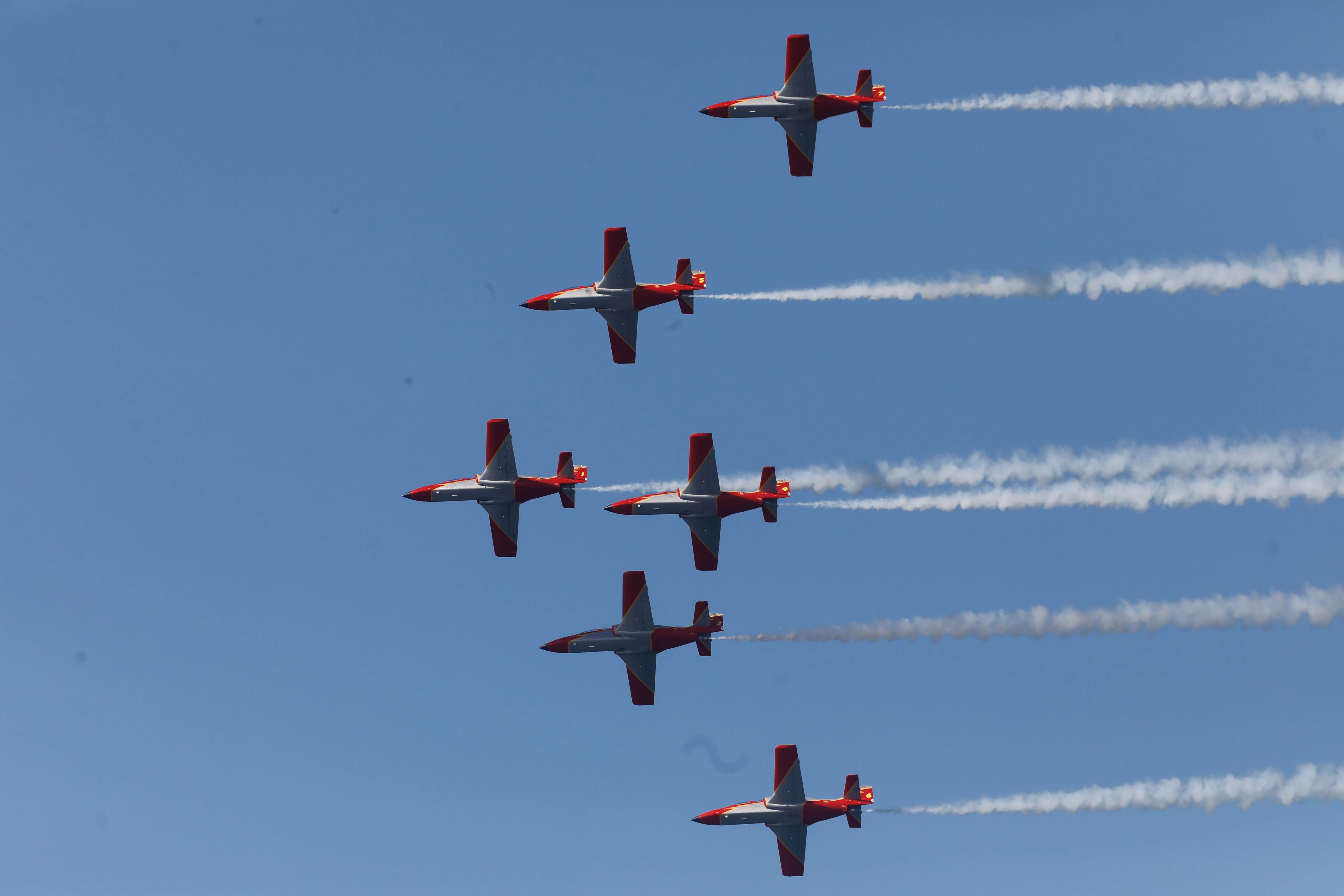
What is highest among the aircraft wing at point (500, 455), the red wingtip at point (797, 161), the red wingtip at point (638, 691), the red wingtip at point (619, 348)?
the red wingtip at point (797, 161)

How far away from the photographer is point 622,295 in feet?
265

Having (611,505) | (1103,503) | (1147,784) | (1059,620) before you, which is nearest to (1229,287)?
(1103,503)

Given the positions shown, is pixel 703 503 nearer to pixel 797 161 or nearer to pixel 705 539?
pixel 705 539

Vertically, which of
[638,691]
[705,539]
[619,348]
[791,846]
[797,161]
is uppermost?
[797,161]

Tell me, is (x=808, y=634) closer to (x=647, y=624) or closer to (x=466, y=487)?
(x=647, y=624)

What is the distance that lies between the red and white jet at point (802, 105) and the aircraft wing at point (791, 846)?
1560 inches

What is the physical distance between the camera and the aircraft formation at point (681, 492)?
263 ft

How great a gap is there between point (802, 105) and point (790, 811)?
4248 centimetres

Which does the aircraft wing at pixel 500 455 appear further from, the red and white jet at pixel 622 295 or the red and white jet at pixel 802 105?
the red and white jet at pixel 802 105

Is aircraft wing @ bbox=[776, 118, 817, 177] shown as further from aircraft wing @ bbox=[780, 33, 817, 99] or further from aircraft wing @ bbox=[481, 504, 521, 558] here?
aircraft wing @ bbox=[481, 504, 521, 558]

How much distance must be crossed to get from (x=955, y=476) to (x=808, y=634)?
12701 mm

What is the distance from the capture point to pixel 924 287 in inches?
3103

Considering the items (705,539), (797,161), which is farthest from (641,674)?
(797,161)

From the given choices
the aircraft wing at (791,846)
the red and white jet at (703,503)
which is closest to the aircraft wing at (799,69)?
the red and white jet at (703,503)
